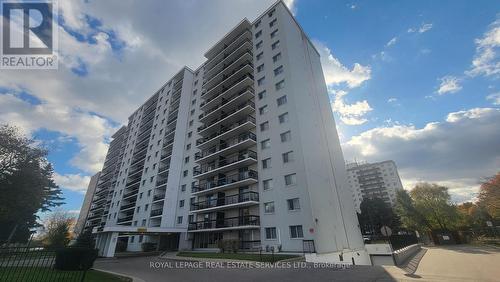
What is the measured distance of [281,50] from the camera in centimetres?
3475

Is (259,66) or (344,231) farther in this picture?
(259,66)

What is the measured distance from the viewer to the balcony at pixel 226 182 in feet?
98.5

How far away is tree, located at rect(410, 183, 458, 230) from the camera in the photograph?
48306 millimetres

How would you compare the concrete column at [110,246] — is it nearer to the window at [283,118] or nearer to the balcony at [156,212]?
the balcony at [156,212]

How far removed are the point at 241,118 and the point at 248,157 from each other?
886cm

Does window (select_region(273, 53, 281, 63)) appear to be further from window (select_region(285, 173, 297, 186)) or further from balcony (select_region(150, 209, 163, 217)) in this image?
balcony (select_region(150, 209, 163, 217))

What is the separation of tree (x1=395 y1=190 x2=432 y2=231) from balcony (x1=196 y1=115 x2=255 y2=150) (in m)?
47.2

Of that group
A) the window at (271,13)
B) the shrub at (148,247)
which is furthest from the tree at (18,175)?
the window at (271,13)

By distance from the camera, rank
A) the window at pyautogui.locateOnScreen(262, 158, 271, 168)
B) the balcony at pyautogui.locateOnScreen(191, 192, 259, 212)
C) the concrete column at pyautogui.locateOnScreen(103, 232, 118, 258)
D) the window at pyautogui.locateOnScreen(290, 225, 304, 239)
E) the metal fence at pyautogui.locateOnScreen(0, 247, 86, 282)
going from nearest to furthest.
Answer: the metal fence at pyautogui.locateOnScreen(0, 247, 86, 282) < the window at pyautogui.locateOnScreen(290, 225, 304, 239) < the concrete column at pyautogui.locateOnScreen(103, 232, 118, 258) < the balcony at pyautogui.locateOnScreen(191, 192, 259, 212) < the window at pyautogui.locateOnScreen(262, 158, 271, 168)

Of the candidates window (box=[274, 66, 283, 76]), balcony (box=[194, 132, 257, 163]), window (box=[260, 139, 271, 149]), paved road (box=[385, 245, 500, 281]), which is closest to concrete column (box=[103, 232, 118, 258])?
balcony (box=[194, 132, 257, 163])

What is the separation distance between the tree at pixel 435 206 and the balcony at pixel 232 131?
46.8m

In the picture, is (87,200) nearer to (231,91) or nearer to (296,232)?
(231,91)

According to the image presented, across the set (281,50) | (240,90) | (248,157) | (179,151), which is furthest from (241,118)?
(179,151)

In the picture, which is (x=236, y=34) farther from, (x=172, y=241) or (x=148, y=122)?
(x=172, y=241)
